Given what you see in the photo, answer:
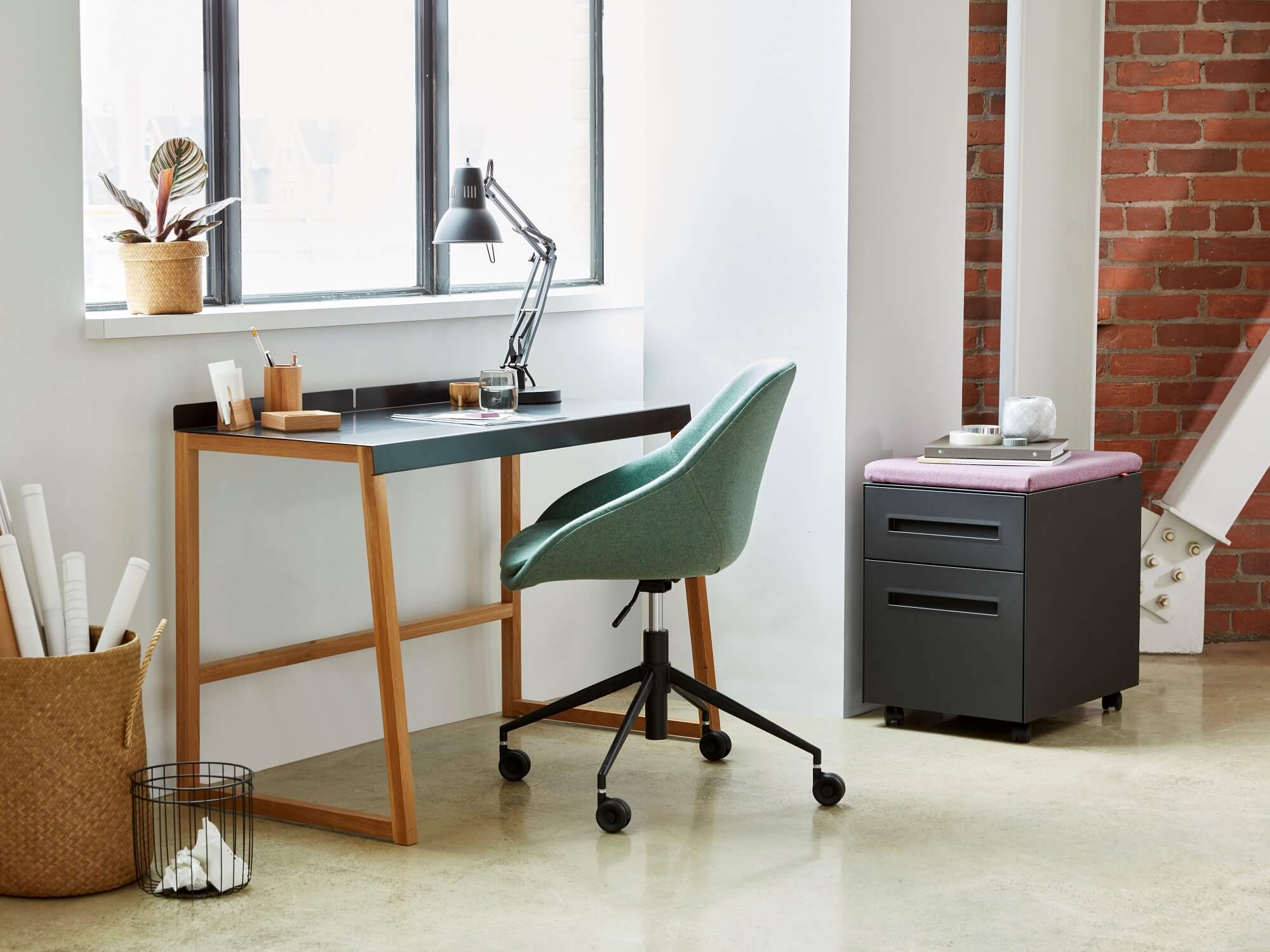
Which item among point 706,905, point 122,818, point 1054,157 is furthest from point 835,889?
point 1054,157

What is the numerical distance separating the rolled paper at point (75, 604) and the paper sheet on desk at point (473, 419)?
2.56ft

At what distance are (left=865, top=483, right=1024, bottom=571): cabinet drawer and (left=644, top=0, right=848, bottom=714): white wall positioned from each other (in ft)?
0.46

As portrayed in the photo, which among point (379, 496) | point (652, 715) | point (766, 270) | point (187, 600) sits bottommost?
point (652, 715)

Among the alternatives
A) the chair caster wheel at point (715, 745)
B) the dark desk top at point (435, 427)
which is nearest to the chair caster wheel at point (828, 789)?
the chair caster wheel at point (715, 745)

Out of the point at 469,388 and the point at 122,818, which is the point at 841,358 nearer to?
the point at 469,388

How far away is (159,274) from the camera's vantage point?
329 cm

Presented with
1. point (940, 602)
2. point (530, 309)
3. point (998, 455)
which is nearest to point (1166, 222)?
point (998, 455)

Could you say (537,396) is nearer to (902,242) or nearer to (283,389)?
(283,389)

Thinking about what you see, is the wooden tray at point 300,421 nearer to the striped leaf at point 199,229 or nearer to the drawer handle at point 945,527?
the striped leaf at point 199,229

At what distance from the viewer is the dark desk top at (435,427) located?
3084 millimetres

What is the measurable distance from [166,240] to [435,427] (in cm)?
65

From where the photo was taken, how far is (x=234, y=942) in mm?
2641

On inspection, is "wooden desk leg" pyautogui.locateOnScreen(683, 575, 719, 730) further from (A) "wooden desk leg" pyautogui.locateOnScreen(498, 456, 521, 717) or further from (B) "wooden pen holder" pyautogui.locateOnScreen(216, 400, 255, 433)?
(B) "wooden pen holder" pyautogui.locateOnScreen(216, 400, 255, 433)

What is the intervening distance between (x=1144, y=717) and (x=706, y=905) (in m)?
1.68
